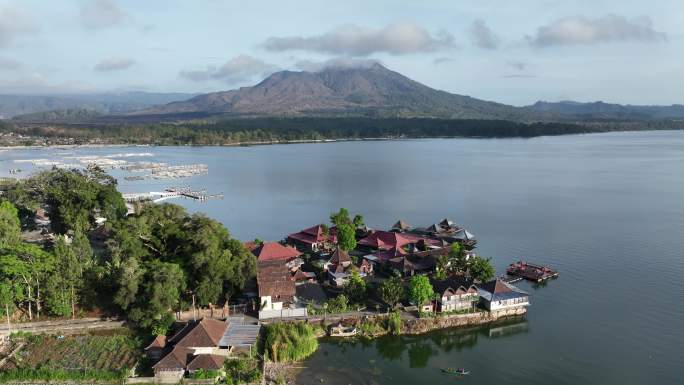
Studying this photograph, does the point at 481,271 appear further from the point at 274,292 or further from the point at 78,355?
the point at 78,355

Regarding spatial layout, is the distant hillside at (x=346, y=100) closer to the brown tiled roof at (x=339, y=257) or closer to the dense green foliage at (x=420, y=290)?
the brown tiled roof at (x=339, y=257)

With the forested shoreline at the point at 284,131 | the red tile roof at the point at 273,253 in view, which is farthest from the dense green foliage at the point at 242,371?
the forested shoreline at the point at 284,131

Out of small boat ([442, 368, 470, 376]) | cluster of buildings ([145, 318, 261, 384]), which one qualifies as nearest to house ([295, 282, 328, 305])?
cluster of buildings ([145, 318, 261, 384])

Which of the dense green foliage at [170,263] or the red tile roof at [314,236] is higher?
the dense green foliage at [170,263]

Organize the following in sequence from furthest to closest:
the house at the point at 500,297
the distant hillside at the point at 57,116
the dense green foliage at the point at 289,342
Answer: the distant hillside at the point at 57,116
the house at the point at 500,297
the dense green foliage at the point at 289,342

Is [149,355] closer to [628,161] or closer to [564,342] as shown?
[564,342]

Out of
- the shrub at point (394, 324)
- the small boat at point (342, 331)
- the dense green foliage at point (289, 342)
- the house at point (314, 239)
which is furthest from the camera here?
the house at point (314, 239)

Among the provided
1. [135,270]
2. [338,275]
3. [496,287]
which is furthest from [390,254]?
[135,270]

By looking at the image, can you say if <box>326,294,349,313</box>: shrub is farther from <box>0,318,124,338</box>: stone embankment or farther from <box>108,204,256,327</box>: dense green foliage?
<box>0,318,124,338</box>: stone embankment
